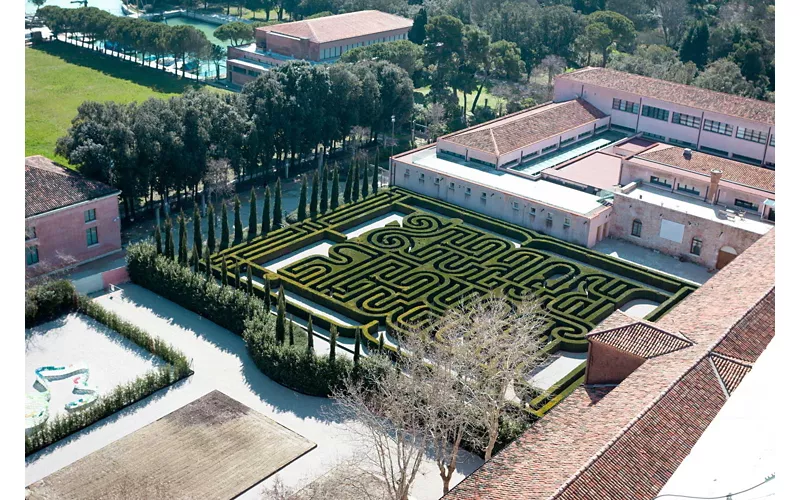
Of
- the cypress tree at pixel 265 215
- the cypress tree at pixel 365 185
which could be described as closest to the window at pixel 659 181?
the cypress tree at pixel 365 185

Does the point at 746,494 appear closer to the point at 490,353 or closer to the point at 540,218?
the point at 490,353

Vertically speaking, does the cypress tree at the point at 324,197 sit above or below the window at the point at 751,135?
below

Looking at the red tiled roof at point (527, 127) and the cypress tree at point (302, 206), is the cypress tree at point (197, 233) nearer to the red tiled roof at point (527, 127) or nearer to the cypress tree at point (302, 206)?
the cypress tree at point (302, 206)

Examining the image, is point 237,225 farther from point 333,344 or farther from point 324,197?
point 333,344

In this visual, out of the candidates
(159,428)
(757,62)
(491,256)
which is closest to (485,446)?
(159,428)

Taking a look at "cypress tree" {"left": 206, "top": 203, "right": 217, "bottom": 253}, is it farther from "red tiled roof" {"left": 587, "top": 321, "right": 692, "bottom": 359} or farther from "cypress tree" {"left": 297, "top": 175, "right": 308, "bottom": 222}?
"red tiled roof" {"left": 587, "top": 321, "right": 692, "bottom": 359}

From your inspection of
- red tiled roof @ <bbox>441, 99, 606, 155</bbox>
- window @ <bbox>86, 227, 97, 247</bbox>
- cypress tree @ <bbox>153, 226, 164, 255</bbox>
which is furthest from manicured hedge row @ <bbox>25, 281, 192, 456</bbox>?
red tiled roof @ <bbox>441, 99, 606, 155</bbox>
